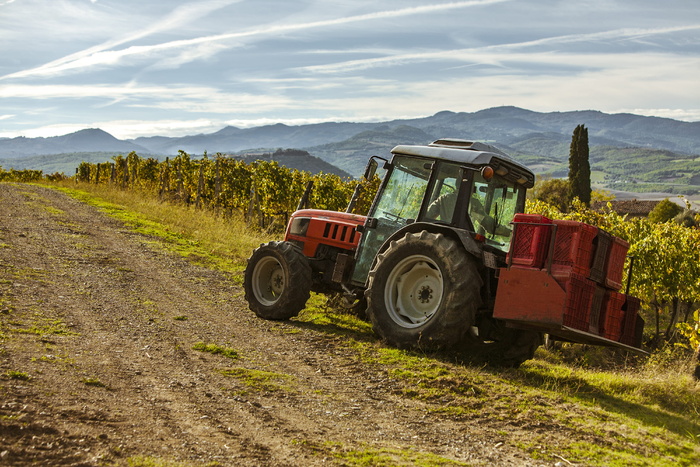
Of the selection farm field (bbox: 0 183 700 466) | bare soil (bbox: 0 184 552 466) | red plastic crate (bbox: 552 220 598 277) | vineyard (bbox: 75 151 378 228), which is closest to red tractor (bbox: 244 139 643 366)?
red plastic crate (bbox: 552 220 598 277)

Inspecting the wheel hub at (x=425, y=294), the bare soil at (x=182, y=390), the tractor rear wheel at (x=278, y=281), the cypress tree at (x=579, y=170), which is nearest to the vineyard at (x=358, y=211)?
the tractor rear wheel at (x=278, y=281)

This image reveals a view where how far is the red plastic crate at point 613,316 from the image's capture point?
720 centimetres

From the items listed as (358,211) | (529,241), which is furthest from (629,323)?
(358,211)

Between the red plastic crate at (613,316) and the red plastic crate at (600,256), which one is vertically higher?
the red plastic crate at (600,256)

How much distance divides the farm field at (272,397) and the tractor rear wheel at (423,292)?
0.32m

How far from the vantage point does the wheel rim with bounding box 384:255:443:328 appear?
7.67 m

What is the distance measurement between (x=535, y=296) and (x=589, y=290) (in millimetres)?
638

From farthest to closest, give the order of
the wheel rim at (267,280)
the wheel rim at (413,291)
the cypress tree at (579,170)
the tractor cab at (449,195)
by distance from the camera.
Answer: the cypress tree at (579,170) → the wheel rim at (267,280) → the tractor cab at (449,195) → the wheel rim at (413,291)

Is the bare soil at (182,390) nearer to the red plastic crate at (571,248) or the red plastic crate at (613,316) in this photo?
the red plastic crate at (571,248)

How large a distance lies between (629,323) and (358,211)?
21.6 meters

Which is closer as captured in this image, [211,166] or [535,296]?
[535,296]

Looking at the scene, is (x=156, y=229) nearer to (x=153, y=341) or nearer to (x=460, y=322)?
(x=153, y=341)

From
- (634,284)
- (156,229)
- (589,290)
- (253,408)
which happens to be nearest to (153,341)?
(253,408)

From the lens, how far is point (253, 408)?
525 cm
